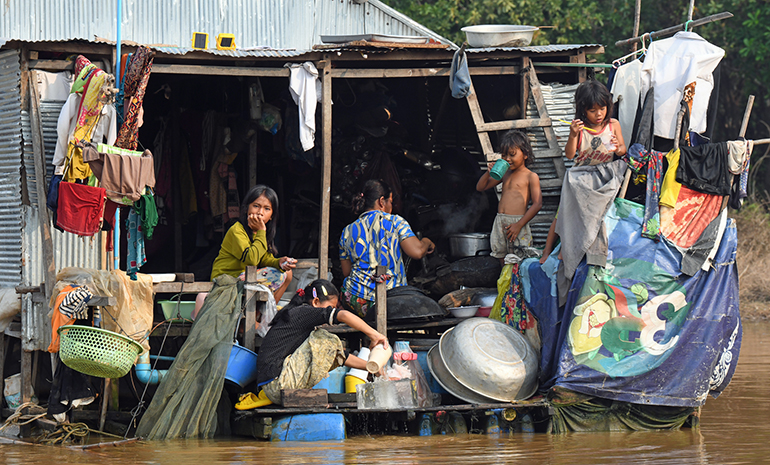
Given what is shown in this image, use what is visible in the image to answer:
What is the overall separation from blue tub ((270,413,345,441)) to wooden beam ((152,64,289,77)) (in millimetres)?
3085

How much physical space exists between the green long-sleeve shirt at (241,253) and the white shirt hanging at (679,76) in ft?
10.9

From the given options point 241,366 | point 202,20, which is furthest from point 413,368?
point 202,20

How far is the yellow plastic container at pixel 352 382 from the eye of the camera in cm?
669

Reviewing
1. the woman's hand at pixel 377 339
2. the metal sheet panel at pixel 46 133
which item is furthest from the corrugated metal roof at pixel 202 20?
the woman's hand at pixel 377 339

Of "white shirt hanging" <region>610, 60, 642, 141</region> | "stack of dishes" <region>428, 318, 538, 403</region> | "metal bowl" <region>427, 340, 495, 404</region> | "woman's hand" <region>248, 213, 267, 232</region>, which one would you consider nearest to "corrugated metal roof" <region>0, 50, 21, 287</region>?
"woman's hand" <region>248, 213, 267, 232</region>

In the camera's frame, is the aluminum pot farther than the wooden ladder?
Yes

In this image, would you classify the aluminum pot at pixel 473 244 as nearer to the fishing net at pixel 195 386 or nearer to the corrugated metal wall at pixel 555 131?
the corrugated metal wall at pixel 555 131

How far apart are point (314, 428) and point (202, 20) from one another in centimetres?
757

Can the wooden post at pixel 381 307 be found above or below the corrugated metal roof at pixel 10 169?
below

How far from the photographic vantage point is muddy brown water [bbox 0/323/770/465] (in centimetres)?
570

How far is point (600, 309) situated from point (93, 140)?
13.8 ft

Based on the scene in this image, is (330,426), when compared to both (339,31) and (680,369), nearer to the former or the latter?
(680,369)

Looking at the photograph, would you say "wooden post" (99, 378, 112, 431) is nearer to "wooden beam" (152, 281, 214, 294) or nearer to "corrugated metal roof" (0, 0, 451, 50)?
"wooden beam" (152, 281, 214, 294)

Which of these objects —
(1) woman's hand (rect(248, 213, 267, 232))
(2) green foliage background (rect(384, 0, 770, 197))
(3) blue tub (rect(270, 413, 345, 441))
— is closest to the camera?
(3) blue tub (rect(270, 413, 345, 441))
